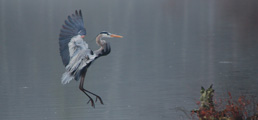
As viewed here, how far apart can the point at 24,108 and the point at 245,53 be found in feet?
22.7

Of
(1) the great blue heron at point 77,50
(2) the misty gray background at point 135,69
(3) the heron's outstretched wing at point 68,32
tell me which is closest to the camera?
(1) the great blue heron at point 77,50

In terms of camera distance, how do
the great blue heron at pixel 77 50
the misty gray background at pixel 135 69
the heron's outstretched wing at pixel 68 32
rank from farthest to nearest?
the misty gray background at pixel 135 69 < the heron's outstretched wing at pixel 68 32 < the great blue heron at pixel 77 50

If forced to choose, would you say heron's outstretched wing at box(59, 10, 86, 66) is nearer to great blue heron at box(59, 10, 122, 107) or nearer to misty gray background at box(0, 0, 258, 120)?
great blue heron at box(59, 10, 122, 107)

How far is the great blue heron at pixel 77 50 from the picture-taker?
7.38 m

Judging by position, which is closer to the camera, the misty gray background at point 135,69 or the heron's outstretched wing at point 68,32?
the heron's outstretched wing at point 68,32

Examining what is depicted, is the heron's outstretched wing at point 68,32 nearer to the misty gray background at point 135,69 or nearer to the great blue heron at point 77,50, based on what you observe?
the great blue heron at point 77,50

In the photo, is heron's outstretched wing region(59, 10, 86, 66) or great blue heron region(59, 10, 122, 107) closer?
great blue heron region(59, 10, 122, 107)

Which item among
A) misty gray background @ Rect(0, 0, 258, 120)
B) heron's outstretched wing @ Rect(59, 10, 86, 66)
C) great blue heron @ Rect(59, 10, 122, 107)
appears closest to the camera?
great blue heron @ Rect(59, 10, 122, 107)

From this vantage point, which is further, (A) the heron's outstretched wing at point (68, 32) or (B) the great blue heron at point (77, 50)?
(A) the heron's outstretched wing at point (68, 32)

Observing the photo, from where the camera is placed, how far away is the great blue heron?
738 centimetres

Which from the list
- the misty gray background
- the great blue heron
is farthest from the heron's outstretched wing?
the misty gray background

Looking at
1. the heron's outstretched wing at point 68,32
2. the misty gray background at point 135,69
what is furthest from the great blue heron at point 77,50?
the misty gray background at point 135,69

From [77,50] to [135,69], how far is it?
229 inches

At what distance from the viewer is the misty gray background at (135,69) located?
962 centimetres
